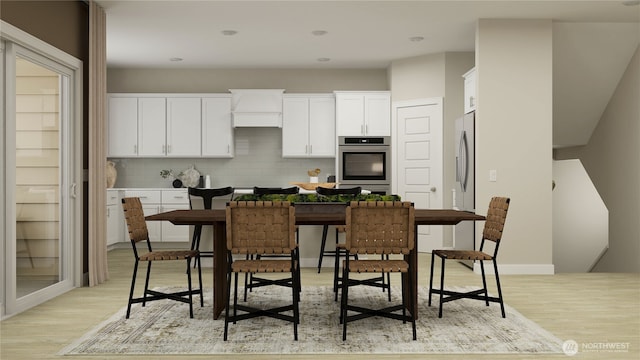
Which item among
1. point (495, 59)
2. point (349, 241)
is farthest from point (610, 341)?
point (495, 59)

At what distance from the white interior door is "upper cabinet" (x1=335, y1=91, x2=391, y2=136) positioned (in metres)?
0.19

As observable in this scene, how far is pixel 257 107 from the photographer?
872cm

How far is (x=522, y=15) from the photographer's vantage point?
622 centimetres

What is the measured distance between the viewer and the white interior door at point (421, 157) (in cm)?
816

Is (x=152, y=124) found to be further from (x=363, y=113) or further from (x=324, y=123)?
(x=363, y=113)

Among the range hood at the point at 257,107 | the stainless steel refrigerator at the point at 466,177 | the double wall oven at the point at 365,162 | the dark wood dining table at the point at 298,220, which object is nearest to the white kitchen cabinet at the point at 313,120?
the range hood at the point at 257,107

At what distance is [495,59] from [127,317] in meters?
4.74

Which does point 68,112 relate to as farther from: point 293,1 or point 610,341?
point 610,341

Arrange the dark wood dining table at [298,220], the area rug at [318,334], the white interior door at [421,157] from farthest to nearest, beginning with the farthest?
the white interior door at [421,157]
the dark wood dining table at [298,220]
the area rug at [318,334]

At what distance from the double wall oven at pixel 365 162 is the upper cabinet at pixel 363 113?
11 cm

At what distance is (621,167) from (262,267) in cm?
580

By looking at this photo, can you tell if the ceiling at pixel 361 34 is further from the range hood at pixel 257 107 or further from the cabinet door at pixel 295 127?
the cabinet door at pixel 295 127

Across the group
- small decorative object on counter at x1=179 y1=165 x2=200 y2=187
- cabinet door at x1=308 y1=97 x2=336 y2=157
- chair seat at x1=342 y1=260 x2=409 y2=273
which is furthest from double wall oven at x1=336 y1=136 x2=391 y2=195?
chair seat at x1=342 y1=260 x2=409 y2=273

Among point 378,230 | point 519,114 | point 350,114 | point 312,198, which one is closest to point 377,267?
point 378,230
